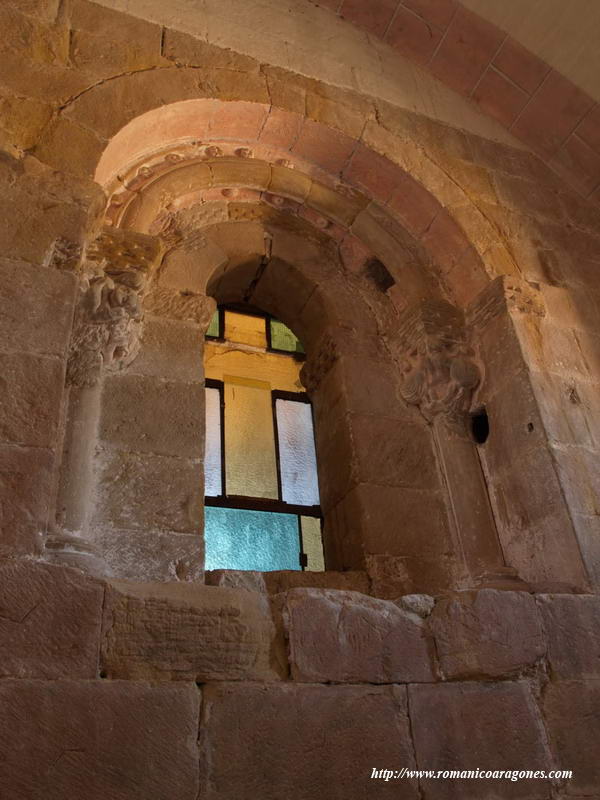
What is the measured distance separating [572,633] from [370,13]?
4345 millimetres

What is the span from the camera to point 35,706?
181 cm

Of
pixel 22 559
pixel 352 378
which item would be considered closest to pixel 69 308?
pixel 22 559

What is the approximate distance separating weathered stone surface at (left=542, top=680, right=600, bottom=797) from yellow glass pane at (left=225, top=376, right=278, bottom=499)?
77.5 inches

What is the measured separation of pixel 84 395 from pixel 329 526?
1555mm

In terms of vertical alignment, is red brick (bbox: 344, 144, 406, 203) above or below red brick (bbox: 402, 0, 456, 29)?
below

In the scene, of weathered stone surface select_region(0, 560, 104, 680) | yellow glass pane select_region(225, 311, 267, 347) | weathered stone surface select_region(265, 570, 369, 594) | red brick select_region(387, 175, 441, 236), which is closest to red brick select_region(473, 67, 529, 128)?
red brick select_region(387, 175, 441, 236)

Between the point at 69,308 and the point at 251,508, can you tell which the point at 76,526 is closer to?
the point at 69,308

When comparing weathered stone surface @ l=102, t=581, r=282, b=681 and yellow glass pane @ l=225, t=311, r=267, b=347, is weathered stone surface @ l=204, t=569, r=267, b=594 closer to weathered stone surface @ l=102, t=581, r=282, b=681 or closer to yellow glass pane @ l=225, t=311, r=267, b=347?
weathered stone surface @ l=102, t=581, r=282, b=681

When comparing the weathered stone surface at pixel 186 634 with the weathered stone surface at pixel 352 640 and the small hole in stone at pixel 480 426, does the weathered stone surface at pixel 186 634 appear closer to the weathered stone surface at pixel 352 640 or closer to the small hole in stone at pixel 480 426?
the weathered stone surface at pixel 352 640

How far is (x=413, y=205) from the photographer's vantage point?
13.6 ft

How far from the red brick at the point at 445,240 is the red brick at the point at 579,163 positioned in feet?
4.79

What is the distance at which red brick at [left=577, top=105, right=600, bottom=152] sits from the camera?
477 cm

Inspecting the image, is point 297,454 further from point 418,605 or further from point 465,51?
point 465,51

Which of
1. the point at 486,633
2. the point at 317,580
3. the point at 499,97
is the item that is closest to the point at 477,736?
the point at 486,633
